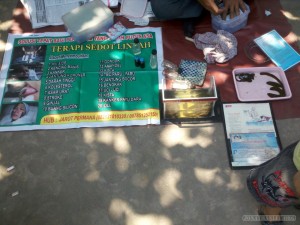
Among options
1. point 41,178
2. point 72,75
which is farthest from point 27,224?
point 72,75

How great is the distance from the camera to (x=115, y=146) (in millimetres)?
1825

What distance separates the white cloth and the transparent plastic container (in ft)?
0.15

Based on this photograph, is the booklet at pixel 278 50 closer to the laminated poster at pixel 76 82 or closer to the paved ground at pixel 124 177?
the paved ground at pixel 124 177

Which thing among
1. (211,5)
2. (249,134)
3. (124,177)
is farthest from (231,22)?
(124,177)

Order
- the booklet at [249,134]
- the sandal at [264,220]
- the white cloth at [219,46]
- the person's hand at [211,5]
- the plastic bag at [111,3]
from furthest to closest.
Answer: the plastic bag at [111,3] → the white cloth at [219,46] → the person's hand at [211,5] → the booklet at [249,134] → the sandal at [264,220]

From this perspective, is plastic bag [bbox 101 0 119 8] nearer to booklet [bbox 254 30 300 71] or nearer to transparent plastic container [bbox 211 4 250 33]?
transparent plastic container [bbox 211 4 250 33]

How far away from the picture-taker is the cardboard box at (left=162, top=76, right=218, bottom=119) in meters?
1.80

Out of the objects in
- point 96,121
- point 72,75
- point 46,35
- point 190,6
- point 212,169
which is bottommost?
point 212,169

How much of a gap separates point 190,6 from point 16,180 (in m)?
1.50

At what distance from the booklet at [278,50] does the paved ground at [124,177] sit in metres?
0.42

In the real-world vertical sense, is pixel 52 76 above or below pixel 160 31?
below

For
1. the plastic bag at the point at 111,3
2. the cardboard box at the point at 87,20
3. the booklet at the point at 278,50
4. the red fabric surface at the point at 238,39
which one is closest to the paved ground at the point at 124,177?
the red fabric surface at the point at 238,39

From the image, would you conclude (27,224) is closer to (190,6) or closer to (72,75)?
(72,75)

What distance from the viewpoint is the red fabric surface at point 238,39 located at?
1933 millimetres
